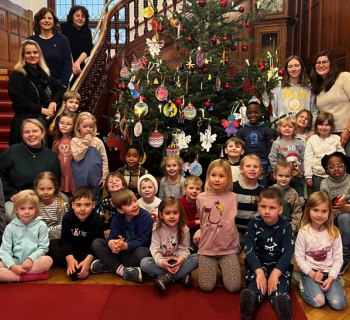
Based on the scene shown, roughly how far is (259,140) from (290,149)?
32 centimetres

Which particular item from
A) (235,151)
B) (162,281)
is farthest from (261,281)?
(235,151)

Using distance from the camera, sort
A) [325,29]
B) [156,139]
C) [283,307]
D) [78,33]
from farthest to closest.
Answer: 1. [325,29]
2. [78,33]
3. [156,139]
4. [283,307]

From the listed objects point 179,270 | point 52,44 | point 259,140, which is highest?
point 52,44

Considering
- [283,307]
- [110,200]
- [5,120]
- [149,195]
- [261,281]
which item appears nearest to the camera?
[283,307]

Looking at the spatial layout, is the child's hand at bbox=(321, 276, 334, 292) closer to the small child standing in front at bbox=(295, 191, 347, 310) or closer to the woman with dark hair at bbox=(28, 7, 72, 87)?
the small child standing in front at bbox=(295, 191, 347, 310)

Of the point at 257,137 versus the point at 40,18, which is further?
the point at 40,18

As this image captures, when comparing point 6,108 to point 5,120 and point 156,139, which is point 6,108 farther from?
point 156,139

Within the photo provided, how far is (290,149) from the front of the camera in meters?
3.45

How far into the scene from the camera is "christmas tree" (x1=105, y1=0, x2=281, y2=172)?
3779mm

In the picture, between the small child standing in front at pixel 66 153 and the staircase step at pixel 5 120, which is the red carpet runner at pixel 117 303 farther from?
the staircase step at pixel 5 120

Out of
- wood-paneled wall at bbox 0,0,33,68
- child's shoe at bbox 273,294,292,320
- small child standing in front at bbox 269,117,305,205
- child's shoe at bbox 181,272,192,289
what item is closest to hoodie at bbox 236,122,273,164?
small child standing in front at bbox 269,117,305,205

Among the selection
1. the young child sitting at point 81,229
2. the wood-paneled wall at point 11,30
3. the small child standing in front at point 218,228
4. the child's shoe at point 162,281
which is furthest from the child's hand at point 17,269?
the wood-paneled wall at point 11,30

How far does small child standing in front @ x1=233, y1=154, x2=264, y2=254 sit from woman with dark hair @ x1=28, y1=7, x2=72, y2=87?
8.26 feet

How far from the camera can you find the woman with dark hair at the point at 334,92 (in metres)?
3.50
